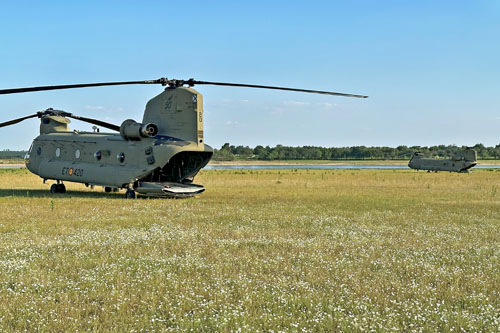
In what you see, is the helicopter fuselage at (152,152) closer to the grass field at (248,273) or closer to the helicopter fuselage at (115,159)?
the helicopter fuselage at (115,159)

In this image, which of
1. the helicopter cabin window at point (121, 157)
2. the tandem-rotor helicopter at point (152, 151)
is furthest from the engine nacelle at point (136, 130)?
the helicopter cabin window at point (121, 157)

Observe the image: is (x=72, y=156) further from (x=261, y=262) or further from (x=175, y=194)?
(x=261, y=262)

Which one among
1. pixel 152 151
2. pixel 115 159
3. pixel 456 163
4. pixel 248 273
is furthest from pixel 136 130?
pixel 456 163

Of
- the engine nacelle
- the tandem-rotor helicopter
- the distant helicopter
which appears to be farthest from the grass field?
the distant helicopter

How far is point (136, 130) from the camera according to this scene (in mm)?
25000

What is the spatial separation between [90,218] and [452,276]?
12372 mm

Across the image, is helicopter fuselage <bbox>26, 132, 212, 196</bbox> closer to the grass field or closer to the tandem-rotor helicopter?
the tandem-rotor helicopter

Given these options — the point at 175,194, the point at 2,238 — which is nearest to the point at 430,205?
the point at 175,194

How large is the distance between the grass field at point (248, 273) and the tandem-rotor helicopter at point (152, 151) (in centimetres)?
722

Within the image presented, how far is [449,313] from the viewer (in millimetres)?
6879

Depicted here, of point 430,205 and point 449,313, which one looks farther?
point 430,205

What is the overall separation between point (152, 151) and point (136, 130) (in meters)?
1.57

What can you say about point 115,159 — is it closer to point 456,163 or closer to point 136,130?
point 136,130

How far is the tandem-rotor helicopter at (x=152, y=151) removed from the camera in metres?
24.5
